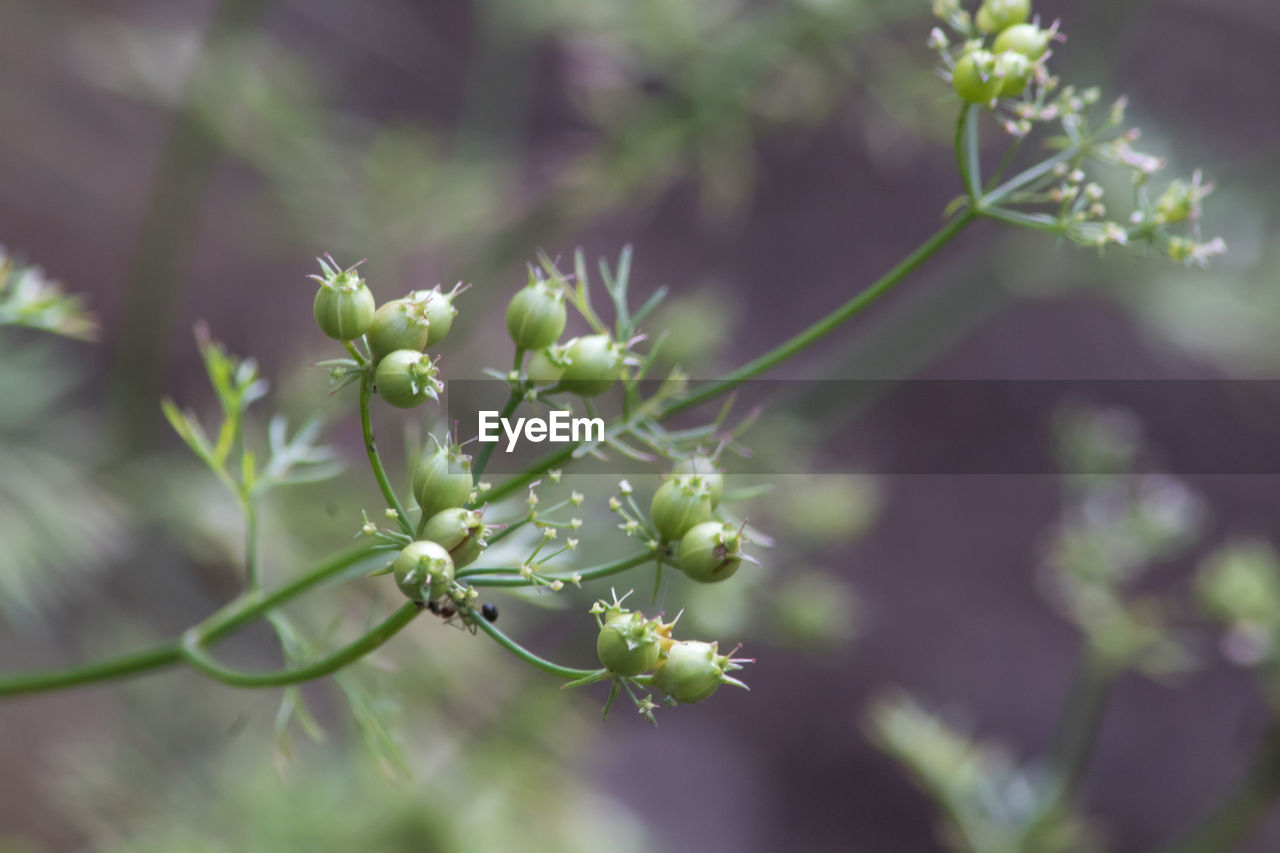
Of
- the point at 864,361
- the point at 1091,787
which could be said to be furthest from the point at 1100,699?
the point at 1091,787

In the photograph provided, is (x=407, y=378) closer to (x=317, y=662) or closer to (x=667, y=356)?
(x=317, y=662)

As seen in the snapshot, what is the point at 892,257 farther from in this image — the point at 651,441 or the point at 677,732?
the point at 651,441

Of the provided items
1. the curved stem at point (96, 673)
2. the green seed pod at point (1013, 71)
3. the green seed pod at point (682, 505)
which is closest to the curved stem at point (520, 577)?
the green seed pod at point (682, 505)

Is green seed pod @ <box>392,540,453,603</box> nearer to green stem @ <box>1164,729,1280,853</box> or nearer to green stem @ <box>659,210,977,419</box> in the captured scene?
green stem @ <box>659,210,977,419</box>

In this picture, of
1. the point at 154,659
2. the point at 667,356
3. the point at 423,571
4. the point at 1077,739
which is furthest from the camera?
the point at 667,356

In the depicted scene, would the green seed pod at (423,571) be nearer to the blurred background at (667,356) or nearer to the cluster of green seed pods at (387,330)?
the cluster of green seed pods at (387,330)

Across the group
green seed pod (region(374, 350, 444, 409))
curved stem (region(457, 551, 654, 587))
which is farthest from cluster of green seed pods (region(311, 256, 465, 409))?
curved stem (region(457, 551, 654, 587))

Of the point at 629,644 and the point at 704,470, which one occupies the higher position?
the point at 704,470

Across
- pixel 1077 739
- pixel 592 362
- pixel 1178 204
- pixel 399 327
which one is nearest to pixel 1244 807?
pixel 1077 739
